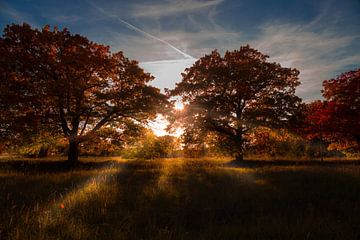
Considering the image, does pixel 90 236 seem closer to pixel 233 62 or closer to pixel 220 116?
pixel 220 116

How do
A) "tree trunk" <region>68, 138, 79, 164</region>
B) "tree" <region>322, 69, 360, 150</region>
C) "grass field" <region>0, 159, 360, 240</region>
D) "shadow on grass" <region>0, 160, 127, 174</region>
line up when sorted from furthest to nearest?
"tree" <region>322, 69, 360, 150</region>, "tree trunk" <region>68, 138, 79, 164</region>, "shadow on grass" <region>0, 160, 127, 174</region>, "grass field" <region>0, 159, 360, 240</region>

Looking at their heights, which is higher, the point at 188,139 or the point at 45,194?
the point at 188,139

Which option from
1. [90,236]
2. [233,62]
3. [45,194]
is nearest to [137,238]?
[90,236]

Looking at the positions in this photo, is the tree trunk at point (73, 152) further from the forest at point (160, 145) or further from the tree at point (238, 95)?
the tree at point (238, 95)

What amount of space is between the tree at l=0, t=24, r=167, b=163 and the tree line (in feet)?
0.19

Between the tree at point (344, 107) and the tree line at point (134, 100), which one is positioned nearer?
the tree line at point (134, 100)

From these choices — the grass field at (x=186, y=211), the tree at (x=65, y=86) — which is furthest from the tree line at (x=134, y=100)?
the grass field at (x=186, y=211)

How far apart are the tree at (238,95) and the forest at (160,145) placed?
9 cm

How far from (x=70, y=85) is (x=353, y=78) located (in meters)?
23.1

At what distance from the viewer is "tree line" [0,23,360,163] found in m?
13.1

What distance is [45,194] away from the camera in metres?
6.04

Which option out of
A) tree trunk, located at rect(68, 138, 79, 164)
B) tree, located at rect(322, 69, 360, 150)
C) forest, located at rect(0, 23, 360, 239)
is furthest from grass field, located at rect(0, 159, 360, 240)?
tree, located at rect(322, 69, 360, 150)

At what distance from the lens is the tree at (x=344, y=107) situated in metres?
18.5

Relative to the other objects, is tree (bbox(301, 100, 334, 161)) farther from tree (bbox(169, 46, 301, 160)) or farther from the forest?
tree (bbox(169, 46, 301, 160))
